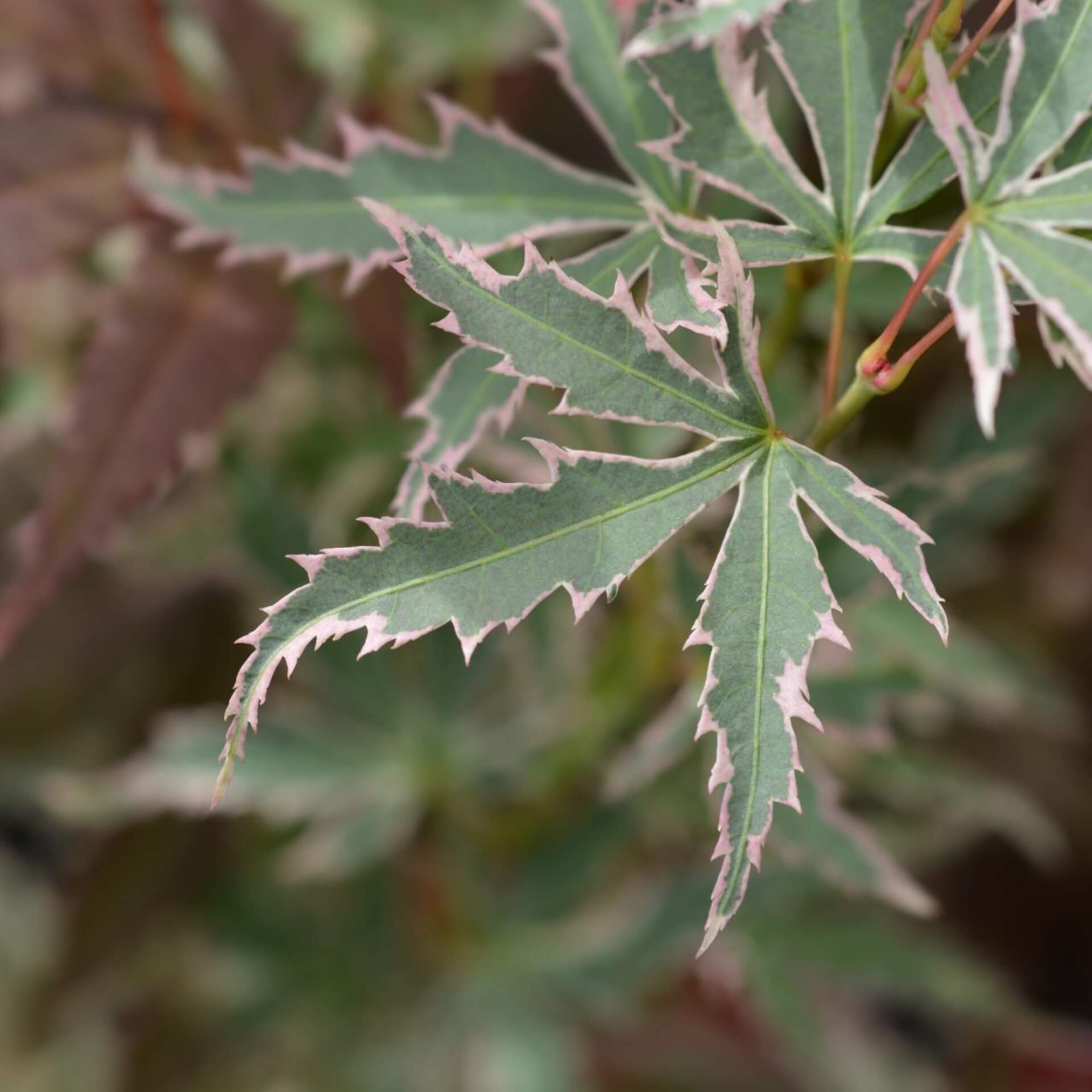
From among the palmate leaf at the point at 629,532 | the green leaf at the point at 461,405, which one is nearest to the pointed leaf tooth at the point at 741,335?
the palmate leaf at the point at 629,532

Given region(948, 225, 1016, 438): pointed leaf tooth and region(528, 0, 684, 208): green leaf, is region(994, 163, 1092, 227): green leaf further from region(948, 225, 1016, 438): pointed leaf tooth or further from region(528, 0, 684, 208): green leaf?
region(528, 0, 684, 208): green leaf

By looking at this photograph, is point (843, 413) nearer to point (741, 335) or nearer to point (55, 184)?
point (741, 335)

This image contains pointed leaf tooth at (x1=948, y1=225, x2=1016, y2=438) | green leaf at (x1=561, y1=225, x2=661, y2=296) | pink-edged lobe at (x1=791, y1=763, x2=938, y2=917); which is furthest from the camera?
pink-edged lobe at (x1=791, y1=763, x2=938, y2=917)

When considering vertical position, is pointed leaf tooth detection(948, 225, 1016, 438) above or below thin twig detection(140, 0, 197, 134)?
below

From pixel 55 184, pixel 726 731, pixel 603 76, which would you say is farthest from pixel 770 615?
pixel 55 184

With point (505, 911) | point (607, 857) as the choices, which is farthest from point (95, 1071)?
point (607, 857)

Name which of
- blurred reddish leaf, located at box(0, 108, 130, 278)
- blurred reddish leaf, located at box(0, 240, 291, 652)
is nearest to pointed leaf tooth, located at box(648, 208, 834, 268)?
blurred reddish leaf, located at box(0, 240, 291, 652)

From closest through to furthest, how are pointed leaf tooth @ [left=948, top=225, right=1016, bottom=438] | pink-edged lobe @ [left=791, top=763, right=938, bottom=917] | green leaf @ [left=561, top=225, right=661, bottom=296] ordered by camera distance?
1. pointed leaf tooth @ [left=948, top=225, right=1016, bottom=438]
2. green leaf @ [left=561, top=225, right=661, bottom=296]
3. pink-edged lobe @ [left=791, top=763, right=938, bottom=917]
